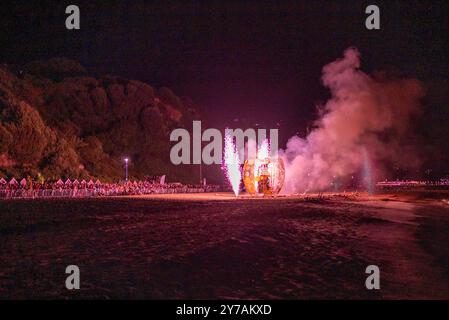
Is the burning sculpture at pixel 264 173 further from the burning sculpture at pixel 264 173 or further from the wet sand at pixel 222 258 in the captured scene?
the wet sand at pixel 222 258

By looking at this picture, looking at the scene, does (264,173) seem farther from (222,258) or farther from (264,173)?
Answer: (222,258)

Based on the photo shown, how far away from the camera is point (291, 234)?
21797mm

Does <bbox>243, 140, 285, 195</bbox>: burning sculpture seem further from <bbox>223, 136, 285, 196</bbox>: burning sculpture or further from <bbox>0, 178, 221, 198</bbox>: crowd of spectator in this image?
<bbox>0, 178, 221, 198</bbox>: crowd of spectator

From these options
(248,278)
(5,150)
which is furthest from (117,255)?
(5,150)

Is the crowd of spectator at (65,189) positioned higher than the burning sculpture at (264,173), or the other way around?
the burning sculpture at (264,173)

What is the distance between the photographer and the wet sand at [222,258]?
11.7 m

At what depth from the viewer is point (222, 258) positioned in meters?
15.9

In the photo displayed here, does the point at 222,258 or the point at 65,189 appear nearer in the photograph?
the point at 222,258

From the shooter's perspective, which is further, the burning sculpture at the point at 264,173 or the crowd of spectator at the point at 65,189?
the burning sculpture at the point at 264,173

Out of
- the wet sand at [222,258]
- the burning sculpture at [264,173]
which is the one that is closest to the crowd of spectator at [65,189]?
the burning sculpture at [264,173]

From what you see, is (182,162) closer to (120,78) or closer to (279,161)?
(120,78)

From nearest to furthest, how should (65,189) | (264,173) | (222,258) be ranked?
(222,258) → (264,173) → (65,189)

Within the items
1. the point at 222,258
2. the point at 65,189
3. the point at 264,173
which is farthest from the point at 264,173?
the point at 222,258

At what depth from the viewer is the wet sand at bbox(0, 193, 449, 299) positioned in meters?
11.7
